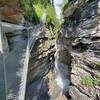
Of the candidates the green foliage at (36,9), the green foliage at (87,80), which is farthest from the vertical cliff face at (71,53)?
the green foliage at (36,9)

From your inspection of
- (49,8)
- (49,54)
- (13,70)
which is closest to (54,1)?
(49,8)

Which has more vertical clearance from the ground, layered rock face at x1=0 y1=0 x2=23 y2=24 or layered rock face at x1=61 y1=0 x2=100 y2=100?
layered rock face at x1=0 y1=0 x2=23 y2=24

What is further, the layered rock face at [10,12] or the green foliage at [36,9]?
the green foliage at [36,9]

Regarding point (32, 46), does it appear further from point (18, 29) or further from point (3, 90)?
point (3, 90)

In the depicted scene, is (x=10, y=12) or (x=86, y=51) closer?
(x=10, y=12)

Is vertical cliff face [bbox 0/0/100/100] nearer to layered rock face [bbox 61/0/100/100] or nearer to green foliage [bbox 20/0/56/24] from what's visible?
layered rock face [bbox 61/0/100/100]

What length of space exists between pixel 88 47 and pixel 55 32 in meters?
2.07

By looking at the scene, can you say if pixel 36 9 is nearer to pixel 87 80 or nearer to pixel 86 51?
pixel 86 51

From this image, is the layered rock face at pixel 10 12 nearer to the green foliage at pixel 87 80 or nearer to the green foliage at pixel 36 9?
the green foliage at pixel 36 9

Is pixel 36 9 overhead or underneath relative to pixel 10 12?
overhead

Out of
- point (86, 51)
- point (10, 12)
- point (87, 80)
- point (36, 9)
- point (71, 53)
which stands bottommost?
point (87, 80)

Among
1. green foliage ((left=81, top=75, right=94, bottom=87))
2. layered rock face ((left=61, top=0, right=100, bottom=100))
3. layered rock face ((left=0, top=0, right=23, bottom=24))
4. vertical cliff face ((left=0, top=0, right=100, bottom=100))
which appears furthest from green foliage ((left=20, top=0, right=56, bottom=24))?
green foliage ((left=81, top=75, right=94, bottom=87))

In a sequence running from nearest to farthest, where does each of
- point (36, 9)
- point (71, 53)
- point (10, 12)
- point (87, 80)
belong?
point (10, 12) < point (87, 80) < point (71, 53) < point (36, 9)

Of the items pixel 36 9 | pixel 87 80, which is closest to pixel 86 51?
pixel 87 80
